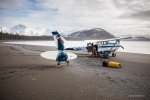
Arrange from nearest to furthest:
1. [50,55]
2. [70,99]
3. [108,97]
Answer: [70,99]
[108,97]
[50,55]

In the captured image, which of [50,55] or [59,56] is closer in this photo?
[59,56]

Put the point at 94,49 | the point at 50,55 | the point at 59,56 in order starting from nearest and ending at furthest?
the point at 59,56 < the point at 50,55 < the point at 94,49

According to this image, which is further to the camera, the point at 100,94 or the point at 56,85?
the point at 56,85

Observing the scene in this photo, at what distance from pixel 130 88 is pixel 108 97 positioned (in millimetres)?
1758

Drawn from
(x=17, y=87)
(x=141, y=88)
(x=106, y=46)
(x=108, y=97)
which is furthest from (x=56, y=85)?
(x=106, y=46)

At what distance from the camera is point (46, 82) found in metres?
5.66

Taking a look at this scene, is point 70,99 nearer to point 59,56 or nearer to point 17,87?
point 17,87

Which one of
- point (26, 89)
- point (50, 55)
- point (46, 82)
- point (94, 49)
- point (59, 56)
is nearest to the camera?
point (26, 89)

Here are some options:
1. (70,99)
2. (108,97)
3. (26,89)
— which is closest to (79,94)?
→ (70,99)

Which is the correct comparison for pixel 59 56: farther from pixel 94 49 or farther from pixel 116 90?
pixel 94 49

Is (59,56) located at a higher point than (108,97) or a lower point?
higher

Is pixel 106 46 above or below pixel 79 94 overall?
above

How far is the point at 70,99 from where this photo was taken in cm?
414

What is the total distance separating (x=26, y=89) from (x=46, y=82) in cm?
114
